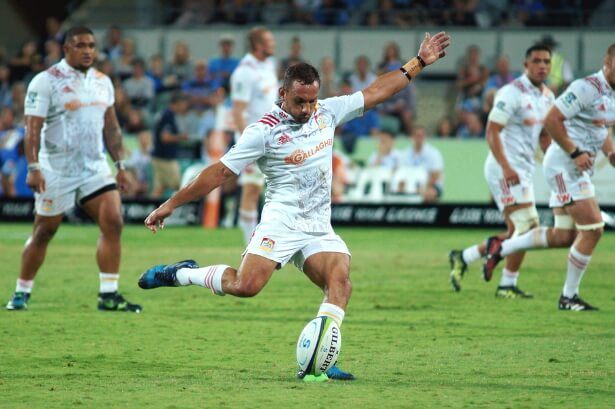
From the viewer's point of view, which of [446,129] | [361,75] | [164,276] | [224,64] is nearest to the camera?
[164,276]

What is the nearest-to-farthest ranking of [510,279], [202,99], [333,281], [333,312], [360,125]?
[333,312], [333,281], [510,279], [360,125], [202,99]

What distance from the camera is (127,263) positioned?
1655 centimetres

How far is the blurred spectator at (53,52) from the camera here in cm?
2684

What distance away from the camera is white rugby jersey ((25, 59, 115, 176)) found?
1147 cm

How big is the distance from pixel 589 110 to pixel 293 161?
4.67m

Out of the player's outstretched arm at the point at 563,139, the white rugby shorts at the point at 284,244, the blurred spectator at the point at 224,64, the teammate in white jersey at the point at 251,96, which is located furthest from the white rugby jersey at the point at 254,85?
the blurred spectator at the point at 224,64

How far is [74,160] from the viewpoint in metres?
11.6

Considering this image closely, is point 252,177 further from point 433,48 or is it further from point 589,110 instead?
point 433,48

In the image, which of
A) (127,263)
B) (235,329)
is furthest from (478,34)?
(235,329)

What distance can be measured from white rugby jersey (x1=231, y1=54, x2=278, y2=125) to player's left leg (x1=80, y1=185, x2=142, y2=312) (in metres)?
5.06

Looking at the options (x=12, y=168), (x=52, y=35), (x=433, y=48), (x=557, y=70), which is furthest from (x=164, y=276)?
(x=52, y=35)

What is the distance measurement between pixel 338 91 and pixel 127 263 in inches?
351

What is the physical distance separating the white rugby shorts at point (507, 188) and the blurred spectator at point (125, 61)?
14655 millimetres

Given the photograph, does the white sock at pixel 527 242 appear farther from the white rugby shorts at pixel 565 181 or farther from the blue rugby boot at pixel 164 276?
the blue rugby boot at pixel 164 276
